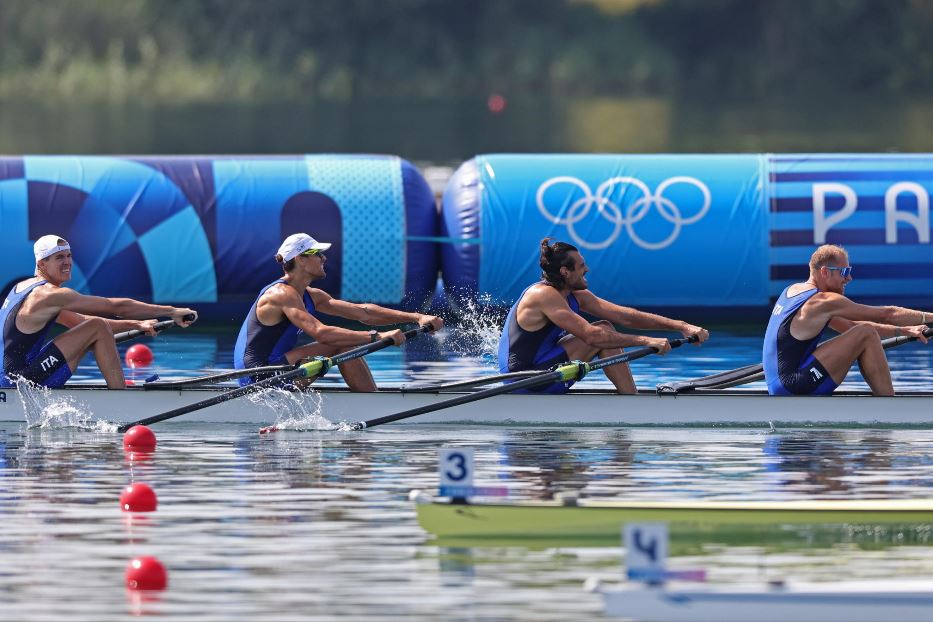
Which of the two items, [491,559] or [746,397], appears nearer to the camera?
[491,559]

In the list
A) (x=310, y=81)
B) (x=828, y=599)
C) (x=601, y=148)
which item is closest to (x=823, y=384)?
(x=828, y=599)

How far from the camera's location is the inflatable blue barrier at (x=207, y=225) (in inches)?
898

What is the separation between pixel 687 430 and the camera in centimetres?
1628

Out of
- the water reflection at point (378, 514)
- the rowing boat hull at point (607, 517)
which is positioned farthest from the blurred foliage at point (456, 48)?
the rowing boat hull at point (607, 517)

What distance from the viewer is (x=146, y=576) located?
10992mm

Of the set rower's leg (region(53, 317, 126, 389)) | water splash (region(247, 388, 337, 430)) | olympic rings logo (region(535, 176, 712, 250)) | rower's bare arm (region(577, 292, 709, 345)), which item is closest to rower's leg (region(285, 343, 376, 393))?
water splash (region(247, 388, 337, 430))

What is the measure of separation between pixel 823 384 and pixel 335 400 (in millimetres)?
3799

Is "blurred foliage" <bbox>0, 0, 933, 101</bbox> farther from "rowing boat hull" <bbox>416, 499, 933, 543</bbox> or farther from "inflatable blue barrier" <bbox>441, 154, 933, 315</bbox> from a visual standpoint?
"rowing boat hull" <bbox>416, 499, 933, 543</bbox>

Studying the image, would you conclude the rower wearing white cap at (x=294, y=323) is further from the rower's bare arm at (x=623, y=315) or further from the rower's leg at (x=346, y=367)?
the rower's bare arm at (x=623, y=315)

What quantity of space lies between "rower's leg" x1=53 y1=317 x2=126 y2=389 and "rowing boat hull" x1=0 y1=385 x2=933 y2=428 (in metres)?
0.15

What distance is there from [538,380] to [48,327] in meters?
3.90

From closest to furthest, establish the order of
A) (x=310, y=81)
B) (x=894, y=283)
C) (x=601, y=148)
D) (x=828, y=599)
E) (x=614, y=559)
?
1. (x=828, y=599)
2. (x=614, y=559)
3. (x=894, y=283)
4. (x=601, y=148)
5. (x=310, y=81)

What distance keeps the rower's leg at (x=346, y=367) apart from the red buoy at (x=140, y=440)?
1.44 m

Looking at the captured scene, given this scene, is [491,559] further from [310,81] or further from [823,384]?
[310,81]
